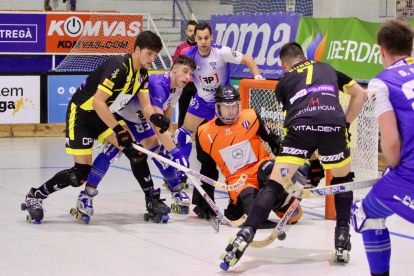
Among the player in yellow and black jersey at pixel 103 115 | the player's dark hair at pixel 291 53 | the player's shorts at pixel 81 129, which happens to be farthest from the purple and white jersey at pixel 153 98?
the player's dark hair at pixel 291 53

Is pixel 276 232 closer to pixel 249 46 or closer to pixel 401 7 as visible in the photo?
pixel 249 46

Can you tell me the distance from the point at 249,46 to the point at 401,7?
2846mm

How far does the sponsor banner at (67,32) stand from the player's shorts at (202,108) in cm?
578

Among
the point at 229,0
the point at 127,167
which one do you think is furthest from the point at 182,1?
the point at 127,167

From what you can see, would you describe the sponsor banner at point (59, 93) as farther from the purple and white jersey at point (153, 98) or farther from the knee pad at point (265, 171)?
the knee pad at point (265, 171)

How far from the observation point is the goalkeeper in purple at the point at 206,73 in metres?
5.68

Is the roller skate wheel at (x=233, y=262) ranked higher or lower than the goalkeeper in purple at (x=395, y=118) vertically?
lower

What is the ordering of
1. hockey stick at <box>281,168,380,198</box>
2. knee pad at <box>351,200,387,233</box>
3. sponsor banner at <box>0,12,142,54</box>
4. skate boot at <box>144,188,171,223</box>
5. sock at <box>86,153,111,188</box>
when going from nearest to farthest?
knee pad at <box>351,200,387,233</box> → hockey stick at <box>281,168,380,198</box> → skate boot at <box>144,188,171,223</box> → sock at <box>86,153,111,188</box> → sponsor banner at <box>0,12,142,54</box>

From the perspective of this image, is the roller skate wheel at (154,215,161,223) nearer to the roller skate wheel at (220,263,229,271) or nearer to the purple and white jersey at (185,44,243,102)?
the roller skate wheel at (220,263,229,271)

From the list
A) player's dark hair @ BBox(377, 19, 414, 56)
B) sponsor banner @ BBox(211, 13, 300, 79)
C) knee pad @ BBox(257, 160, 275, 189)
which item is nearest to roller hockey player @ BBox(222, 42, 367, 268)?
knee pad @ BBox(257, 160, 275, 189)

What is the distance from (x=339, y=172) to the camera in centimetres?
352

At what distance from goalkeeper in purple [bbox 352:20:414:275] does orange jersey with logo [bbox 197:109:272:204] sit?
1.71 metres

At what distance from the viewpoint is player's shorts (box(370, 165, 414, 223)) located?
2.35 m

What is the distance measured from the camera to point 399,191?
237 cm
